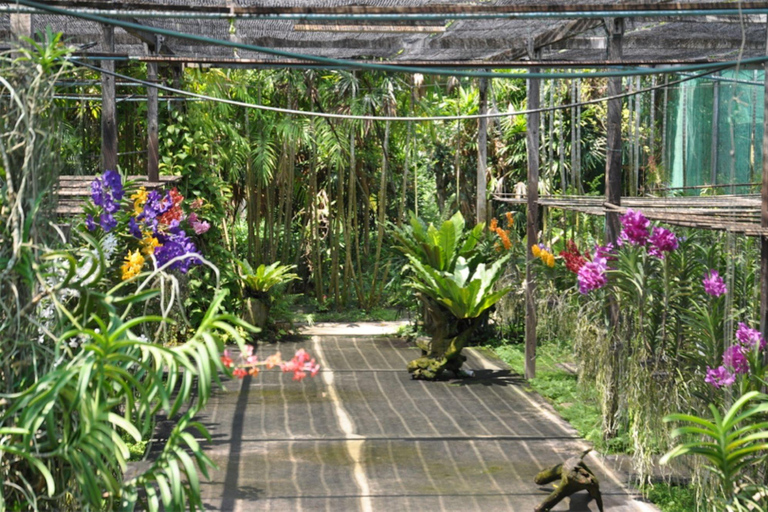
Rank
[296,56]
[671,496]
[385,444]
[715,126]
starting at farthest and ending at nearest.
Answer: [715,126], [385,444], [671,496], [296,56]

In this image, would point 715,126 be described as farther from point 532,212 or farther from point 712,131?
point 532,212

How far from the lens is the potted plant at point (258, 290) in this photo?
10000 millimetres

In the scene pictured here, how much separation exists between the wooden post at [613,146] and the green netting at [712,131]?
335cm

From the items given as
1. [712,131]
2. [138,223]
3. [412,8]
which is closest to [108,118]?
[138,223]

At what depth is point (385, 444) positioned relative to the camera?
6.02 m

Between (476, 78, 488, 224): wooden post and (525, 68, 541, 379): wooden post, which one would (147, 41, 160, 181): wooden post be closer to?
(525, 68, 541, 379): wooden post

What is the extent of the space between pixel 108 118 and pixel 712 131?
689cm

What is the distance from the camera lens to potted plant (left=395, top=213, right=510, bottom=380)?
8281 millimetres

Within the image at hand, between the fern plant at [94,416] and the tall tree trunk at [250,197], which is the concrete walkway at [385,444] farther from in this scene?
the tall tree trunk at [250,197]

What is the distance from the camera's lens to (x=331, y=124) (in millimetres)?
11734

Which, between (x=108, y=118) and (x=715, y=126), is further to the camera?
(x=715, y=126)

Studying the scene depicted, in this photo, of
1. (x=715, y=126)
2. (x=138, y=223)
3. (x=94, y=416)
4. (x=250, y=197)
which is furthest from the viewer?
(x=250, y=197)

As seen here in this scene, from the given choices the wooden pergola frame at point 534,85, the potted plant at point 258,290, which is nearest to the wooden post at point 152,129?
the wooden pergola frame at point 534,85

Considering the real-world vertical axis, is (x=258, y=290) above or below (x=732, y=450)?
above
